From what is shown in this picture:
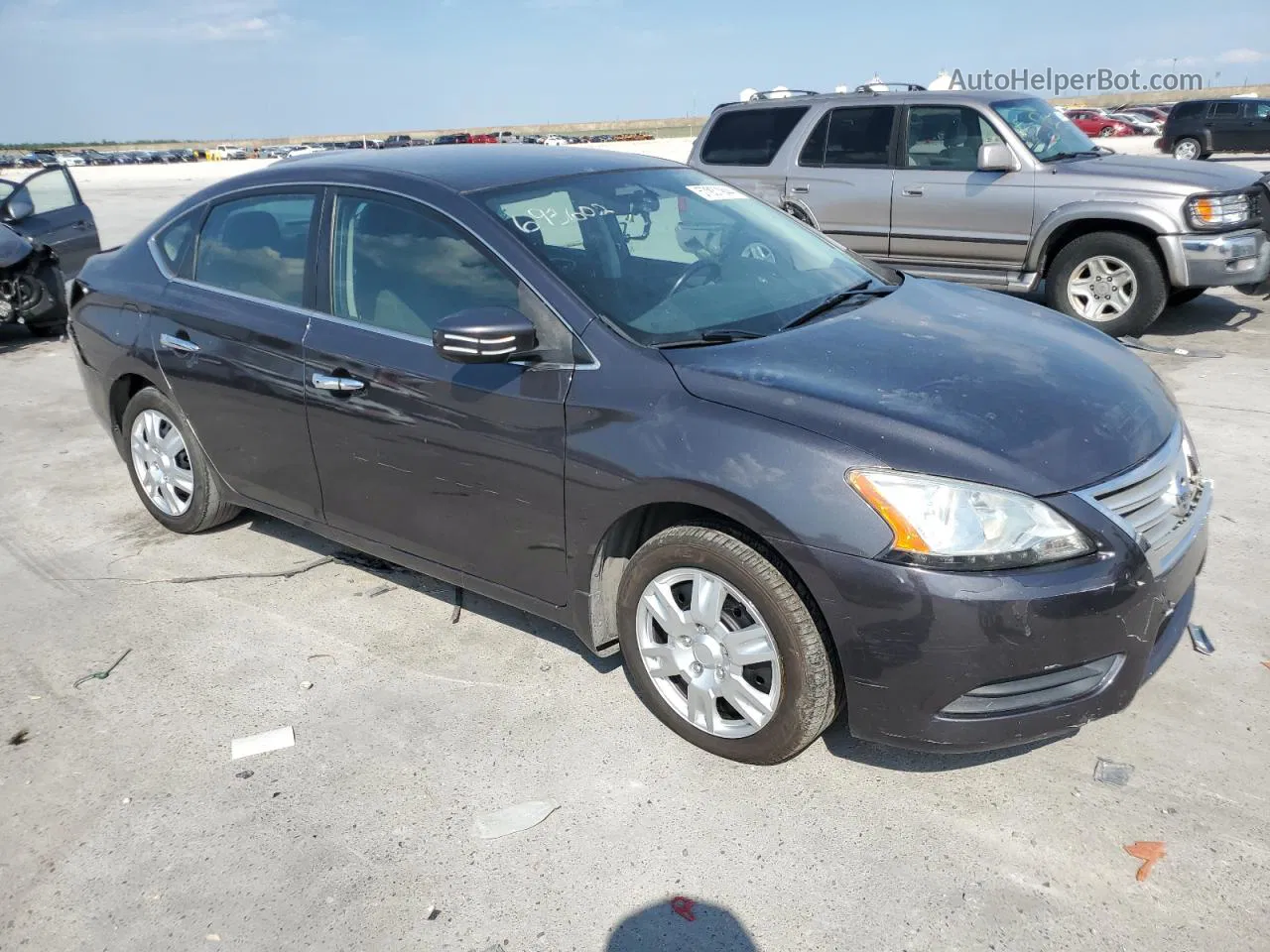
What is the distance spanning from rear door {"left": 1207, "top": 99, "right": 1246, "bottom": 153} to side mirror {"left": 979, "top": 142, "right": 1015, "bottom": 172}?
919 inches

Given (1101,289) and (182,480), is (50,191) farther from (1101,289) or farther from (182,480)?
(1101,289)

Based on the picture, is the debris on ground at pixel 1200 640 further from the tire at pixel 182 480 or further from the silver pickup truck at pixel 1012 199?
the silver pickup truck at pixel 1012 199

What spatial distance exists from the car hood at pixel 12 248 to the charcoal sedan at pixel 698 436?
6049 mm

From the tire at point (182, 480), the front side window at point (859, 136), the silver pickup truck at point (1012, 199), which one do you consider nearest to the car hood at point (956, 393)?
the tire at point (182, 480)

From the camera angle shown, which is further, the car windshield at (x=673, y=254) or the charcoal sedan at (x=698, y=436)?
the car windshield at (x=673, y=254)

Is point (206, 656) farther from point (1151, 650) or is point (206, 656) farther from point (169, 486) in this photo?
point (1151, 650)

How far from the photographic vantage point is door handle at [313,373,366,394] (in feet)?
12.0

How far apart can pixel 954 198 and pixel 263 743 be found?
23.5 feet

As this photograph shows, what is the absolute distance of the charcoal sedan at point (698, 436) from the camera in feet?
8.59

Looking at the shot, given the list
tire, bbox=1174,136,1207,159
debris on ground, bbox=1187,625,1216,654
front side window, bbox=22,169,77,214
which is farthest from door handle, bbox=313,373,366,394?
tire, bbox=1174,136,1207,159

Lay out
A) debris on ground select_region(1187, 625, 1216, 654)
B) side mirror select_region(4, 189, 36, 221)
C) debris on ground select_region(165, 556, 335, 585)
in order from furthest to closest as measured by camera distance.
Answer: side mirror select_region(4, 189, 36, 221), debris on ground select_region(165, 556, 335, 585), debris on ground select_region(1187, 625, 1216, 654)

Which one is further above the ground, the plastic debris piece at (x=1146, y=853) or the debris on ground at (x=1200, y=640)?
the plastic debris piece at (x=1146, y=853)

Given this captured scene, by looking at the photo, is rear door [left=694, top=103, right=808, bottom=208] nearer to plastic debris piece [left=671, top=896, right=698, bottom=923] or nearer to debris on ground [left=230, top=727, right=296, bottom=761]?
debris on ground [left=230, top=727, right=296, bottom=761]

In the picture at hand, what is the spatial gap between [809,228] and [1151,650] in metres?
2.39
